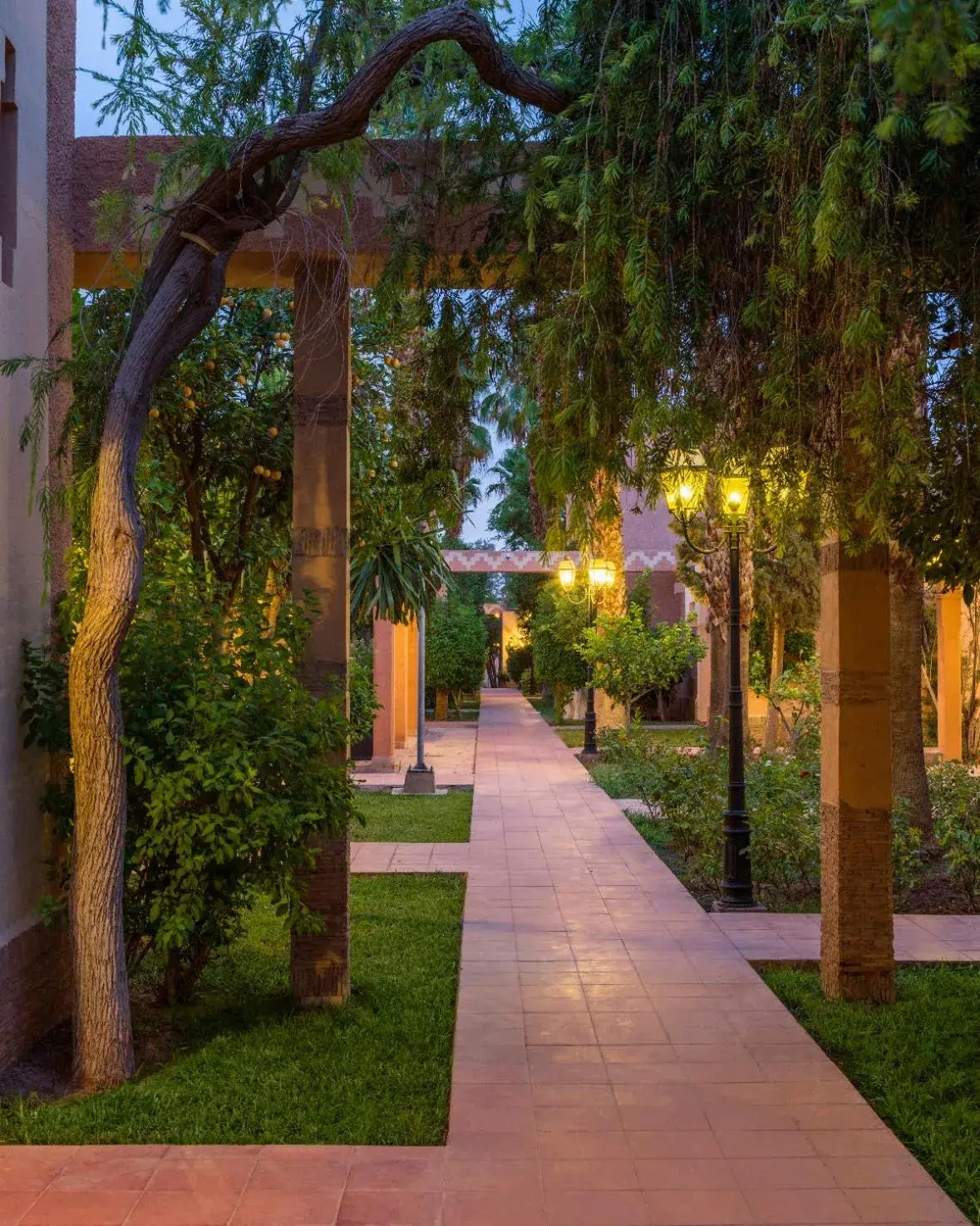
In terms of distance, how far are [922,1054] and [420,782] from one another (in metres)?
11.5

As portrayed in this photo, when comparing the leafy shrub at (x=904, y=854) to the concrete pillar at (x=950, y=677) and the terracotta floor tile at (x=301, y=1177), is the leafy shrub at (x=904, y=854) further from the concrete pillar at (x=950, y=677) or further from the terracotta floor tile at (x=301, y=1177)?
the concrete pillar at (x=950, y=677)

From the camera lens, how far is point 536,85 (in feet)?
17.2

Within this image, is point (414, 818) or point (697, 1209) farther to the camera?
point (414, 818)

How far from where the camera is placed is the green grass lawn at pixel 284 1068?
478cm

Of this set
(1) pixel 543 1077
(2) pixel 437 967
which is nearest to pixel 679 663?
(2) pixel 437 967

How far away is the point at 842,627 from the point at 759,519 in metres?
0.85

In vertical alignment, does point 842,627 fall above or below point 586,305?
below

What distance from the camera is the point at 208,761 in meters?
5.38

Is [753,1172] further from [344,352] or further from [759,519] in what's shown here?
[344,352]

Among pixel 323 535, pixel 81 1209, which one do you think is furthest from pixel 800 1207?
pixel 323 535

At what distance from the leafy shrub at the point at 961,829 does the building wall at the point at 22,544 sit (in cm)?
634

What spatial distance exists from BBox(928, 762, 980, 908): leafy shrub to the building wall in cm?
634

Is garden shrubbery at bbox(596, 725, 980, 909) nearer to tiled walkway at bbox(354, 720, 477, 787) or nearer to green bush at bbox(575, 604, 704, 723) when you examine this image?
tiled walkway at bbox(354, 720, 477, 787)

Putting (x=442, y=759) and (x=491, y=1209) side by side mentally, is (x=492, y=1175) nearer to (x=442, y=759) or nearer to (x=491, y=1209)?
(x=491, y=1209)
